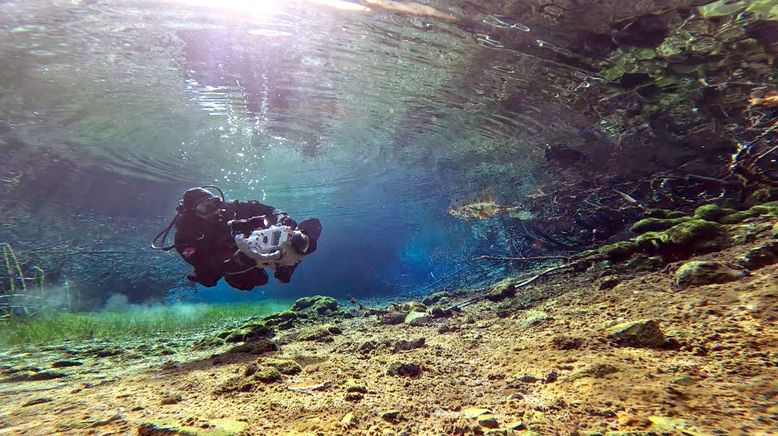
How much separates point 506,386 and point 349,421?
127cm

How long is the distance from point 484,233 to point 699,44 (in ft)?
71.2

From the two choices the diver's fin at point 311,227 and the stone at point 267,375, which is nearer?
the stone at point 267,375

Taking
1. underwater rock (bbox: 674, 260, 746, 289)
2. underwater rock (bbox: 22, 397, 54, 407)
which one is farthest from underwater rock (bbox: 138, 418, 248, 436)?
underwater rock (bbox: 674, 260, 746, 289)

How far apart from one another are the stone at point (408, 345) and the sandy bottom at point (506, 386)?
0.10ft

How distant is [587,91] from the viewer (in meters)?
8.99

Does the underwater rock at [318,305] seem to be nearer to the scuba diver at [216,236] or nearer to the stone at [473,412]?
the scuba diver at [216,236]

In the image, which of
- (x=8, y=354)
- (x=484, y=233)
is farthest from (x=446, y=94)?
(x=484, y=233)

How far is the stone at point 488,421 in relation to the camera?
6.42ft

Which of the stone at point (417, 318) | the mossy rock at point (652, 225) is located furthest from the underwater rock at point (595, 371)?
the mossy rock at point (652, 225)

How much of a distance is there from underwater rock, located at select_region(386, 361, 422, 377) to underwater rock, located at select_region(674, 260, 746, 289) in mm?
3206

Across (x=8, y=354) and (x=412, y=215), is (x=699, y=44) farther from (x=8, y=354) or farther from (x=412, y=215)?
(x=412, y=215)

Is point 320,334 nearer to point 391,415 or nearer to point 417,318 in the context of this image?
point 417,318

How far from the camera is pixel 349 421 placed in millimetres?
2172

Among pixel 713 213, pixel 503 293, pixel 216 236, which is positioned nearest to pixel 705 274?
pixel 713 213
